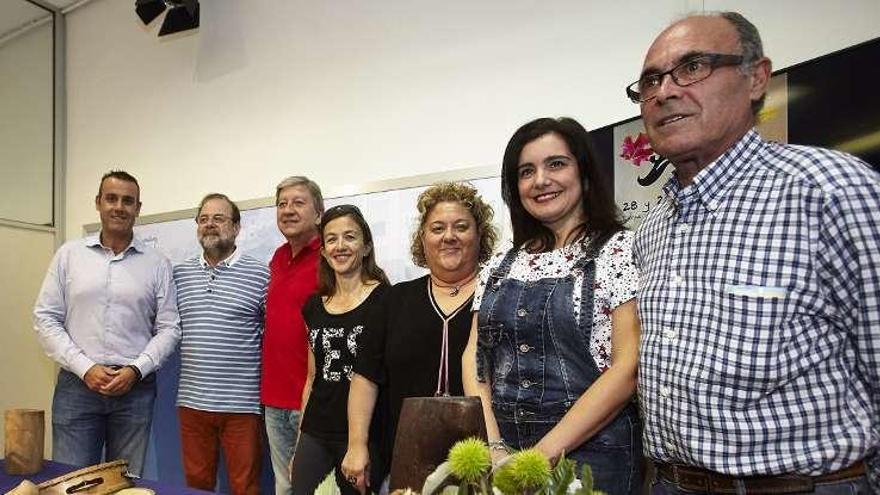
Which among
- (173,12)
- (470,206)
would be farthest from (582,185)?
(173,12)

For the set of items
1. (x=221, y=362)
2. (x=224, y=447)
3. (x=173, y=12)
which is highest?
(x=173, y=12)

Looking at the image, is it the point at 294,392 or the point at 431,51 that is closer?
the point at 294,392

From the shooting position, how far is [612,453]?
1346mm

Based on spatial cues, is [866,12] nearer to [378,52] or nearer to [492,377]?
[492,377]

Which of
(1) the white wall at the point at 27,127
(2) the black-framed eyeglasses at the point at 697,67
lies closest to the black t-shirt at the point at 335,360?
(2) the black-framed eyeglasses at the point at 697,67

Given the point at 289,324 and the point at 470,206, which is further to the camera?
the point at 289,324

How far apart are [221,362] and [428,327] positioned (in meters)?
1.27

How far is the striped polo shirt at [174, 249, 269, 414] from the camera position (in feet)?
8.82

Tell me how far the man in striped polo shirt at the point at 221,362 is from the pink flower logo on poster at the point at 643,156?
1689 millimetres

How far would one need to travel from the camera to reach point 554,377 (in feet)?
4.49

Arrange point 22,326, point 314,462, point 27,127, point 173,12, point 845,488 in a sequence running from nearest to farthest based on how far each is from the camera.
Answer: point 845,488, point 314,462, point 173,12, point 22,326, point 27,127

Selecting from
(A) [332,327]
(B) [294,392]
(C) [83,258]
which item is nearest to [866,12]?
(A) [332,327]

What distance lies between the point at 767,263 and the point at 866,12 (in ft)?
4.01

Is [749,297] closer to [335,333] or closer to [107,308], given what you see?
[335,333]
